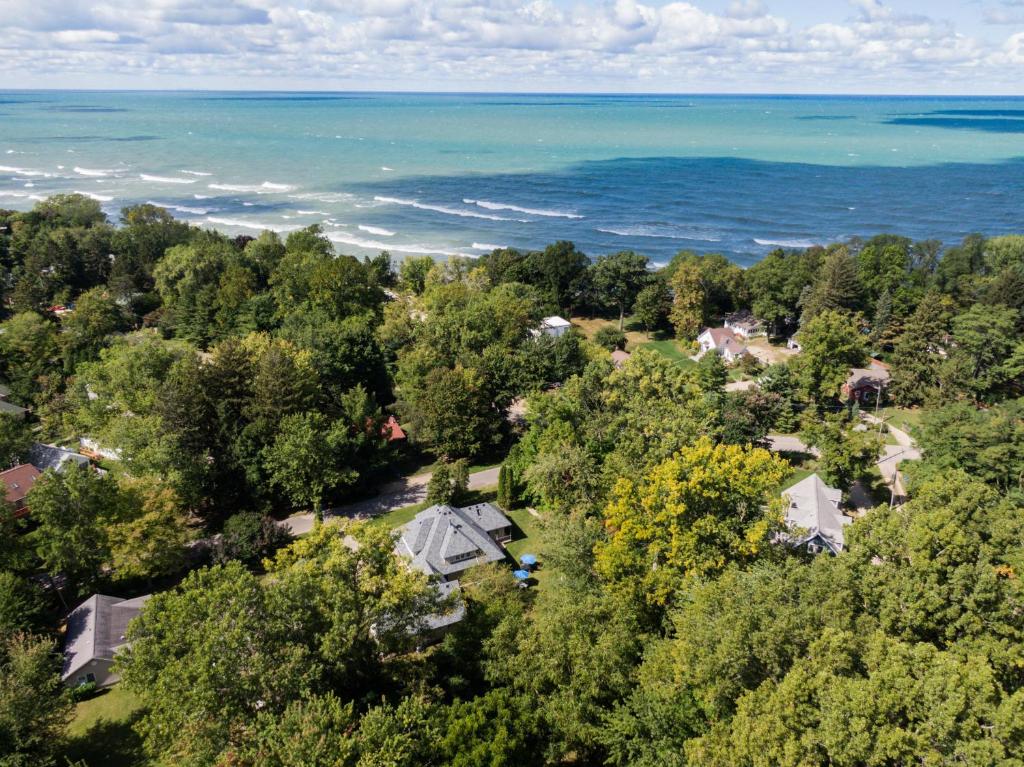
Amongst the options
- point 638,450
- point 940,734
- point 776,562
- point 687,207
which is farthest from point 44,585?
point 687,207

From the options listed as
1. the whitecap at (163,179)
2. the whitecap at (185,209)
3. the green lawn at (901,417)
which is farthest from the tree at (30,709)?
the whitecap at (163,179)

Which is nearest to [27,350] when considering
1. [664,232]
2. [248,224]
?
[248,224]

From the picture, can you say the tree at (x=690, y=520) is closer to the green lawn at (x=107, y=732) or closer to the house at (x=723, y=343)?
the green lawn at (x=107, y=732)

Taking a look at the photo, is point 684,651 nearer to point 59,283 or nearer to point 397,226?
point 59,283

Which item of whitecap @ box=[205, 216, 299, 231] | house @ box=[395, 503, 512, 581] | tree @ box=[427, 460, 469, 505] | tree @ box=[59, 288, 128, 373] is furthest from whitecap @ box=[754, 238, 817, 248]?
tree @ box=[59, 288, 128, 373]

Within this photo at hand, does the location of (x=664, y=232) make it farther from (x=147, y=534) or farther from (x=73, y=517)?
(x=73, y=517)
